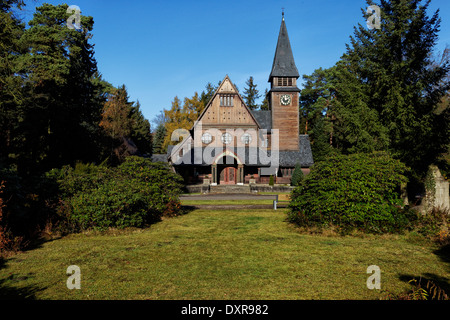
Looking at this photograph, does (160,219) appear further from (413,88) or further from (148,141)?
(148,141)

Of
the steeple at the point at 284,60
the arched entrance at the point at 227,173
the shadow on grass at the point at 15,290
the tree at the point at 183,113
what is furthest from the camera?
the tree at the point at 183,113

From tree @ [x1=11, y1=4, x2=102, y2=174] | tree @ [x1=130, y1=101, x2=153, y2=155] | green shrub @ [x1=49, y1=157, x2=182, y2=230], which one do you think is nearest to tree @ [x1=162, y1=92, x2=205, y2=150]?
tree @ [x1=130, y1=101, x2=153, y2=155]

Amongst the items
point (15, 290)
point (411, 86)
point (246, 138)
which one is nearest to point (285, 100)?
point (246, 138)

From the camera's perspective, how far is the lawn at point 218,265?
222 inches

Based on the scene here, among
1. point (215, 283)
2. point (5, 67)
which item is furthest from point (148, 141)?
point (215, 283)

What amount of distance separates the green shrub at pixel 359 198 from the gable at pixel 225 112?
28271 mm

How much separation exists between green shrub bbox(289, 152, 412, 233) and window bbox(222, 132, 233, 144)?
2774 cm

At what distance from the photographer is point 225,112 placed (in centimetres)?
3909

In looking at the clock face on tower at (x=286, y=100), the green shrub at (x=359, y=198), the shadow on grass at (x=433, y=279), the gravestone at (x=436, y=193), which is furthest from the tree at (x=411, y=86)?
the clock face on tower at (x=286, y=100)

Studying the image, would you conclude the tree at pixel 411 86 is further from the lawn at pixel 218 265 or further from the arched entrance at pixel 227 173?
the arched entrance at pixel 227 173

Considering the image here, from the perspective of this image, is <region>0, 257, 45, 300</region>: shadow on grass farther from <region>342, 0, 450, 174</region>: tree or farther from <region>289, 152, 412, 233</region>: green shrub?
<region>342, 0, 450, 174</region>: tree

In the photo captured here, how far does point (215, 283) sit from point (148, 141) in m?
63.2
